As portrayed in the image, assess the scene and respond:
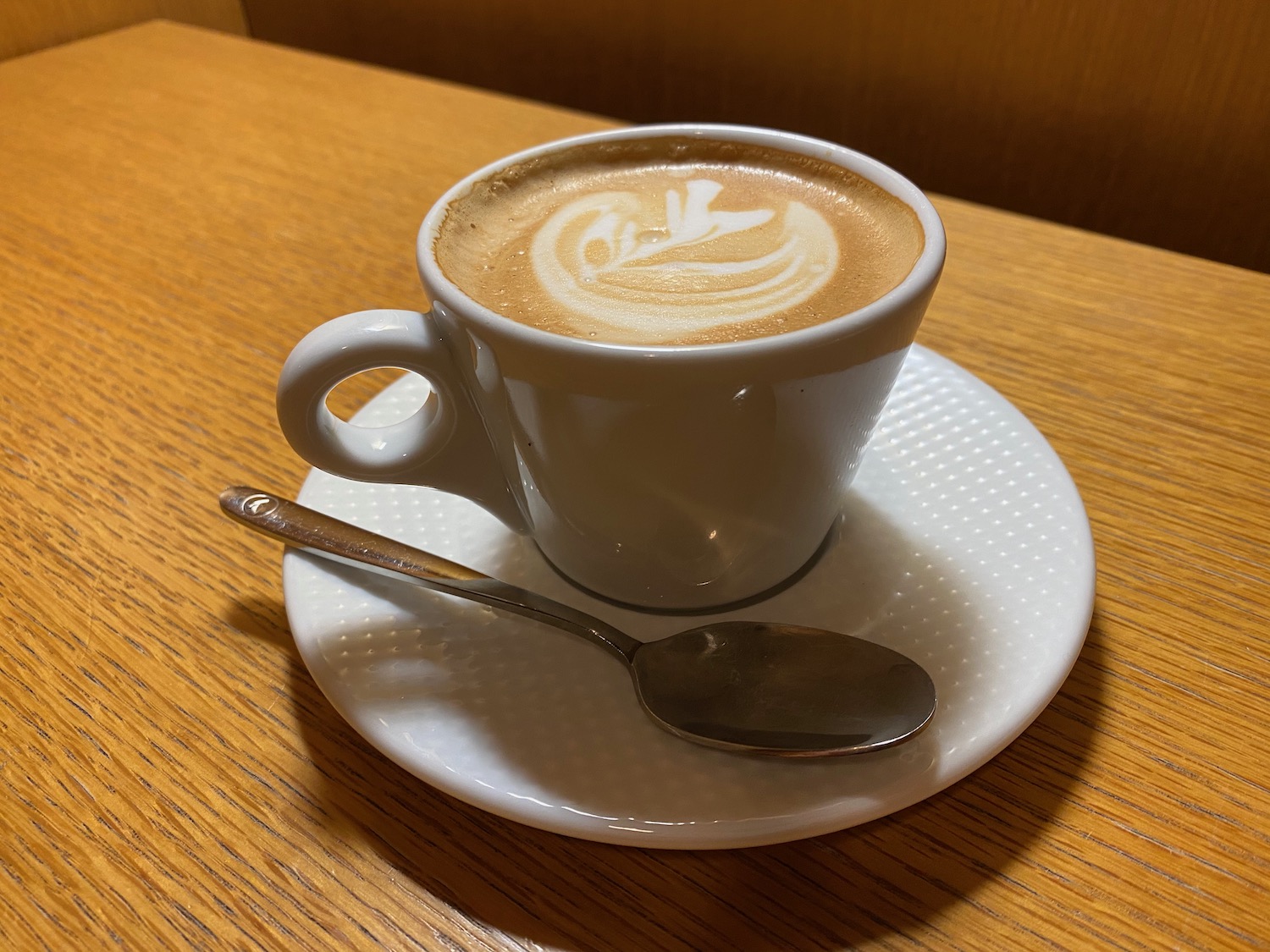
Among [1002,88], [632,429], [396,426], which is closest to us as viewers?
[632,429]

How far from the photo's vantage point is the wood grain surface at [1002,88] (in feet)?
3.63

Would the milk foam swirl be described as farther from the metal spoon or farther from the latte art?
the metal spoon

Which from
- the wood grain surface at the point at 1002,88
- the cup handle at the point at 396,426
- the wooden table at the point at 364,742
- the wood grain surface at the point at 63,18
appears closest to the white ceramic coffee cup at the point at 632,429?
the cup handle at the point at 396,426

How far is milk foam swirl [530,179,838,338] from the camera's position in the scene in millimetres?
520

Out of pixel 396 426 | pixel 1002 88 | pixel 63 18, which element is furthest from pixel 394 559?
pixel 63 18

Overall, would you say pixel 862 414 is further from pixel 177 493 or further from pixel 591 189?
pixel 177 493

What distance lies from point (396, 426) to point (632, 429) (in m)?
0.17

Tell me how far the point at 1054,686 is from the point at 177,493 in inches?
22.0

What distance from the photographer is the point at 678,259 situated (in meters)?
0.57

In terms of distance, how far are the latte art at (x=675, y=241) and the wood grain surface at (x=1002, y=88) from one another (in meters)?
0.73

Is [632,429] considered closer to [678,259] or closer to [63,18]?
[678,259]

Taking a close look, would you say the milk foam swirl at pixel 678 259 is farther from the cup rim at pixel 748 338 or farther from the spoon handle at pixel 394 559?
the spoon handle at pixel 394 559

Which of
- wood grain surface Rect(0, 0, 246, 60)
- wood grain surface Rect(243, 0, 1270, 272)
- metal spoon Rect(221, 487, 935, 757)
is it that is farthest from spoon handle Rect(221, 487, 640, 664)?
wood grain surface Rect(0, 0, 246, 60)

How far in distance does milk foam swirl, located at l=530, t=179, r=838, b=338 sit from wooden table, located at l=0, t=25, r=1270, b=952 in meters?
0.25
